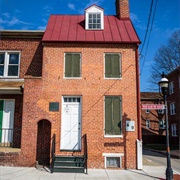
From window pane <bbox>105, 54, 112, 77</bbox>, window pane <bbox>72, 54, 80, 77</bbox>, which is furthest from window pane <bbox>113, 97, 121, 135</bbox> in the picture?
window pane <bbox>72, 54, 80, 77</bbox>

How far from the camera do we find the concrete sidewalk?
871 centimetres

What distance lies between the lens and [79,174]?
30.8 ft

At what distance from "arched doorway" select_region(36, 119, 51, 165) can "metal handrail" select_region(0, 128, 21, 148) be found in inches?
51.9

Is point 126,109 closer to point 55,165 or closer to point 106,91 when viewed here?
point 106,91

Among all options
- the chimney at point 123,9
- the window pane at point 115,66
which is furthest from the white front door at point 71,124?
the chimney at point 123,9

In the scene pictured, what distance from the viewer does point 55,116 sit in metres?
11.1

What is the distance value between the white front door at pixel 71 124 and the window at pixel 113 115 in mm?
1369

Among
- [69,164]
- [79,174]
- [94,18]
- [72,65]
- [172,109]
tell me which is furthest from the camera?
[172,109]

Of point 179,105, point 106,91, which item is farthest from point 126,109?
point 179,105

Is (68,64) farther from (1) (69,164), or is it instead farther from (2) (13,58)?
(1) (69,164)

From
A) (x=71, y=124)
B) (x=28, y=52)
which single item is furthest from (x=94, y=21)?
(x=71, y=124)

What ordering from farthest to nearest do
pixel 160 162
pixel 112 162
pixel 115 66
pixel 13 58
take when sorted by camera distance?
pixel 160 162
pixel 13 58
pixel 115 66
pixel 112 162

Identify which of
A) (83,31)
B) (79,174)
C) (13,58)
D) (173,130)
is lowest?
(79,174)

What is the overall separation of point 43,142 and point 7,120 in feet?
8.36
